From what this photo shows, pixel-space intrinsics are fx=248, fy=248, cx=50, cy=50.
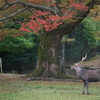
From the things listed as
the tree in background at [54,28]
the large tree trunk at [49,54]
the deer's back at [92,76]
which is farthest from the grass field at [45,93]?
the tree in background at [54,28]

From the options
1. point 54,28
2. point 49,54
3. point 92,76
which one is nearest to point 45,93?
point 92,76

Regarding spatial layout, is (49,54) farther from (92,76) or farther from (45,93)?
(92,76)

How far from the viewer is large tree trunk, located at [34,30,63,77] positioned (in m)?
18.5

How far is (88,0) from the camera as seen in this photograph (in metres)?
17.6

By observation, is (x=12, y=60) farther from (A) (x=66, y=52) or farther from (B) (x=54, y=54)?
(B) (x=54, y=54)

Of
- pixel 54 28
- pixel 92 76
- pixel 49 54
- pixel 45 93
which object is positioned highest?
pixel 54 28

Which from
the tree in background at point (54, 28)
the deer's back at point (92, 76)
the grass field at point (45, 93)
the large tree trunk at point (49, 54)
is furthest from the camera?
the large tree trunk at point (49, 54)

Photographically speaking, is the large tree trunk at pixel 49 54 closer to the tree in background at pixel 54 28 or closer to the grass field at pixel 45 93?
the tree in background at pixel 54 28

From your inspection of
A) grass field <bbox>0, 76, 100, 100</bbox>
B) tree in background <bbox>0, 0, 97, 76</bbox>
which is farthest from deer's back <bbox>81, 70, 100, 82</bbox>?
tree in background <bbox>0, 0, 97, 76</bbox>

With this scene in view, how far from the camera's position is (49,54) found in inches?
739

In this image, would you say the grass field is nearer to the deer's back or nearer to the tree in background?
the deer's back

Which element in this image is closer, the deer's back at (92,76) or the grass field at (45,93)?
the grass field at (45,93)

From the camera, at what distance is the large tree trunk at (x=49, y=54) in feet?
60.7

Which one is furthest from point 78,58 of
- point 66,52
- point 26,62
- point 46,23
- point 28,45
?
point 46,23
